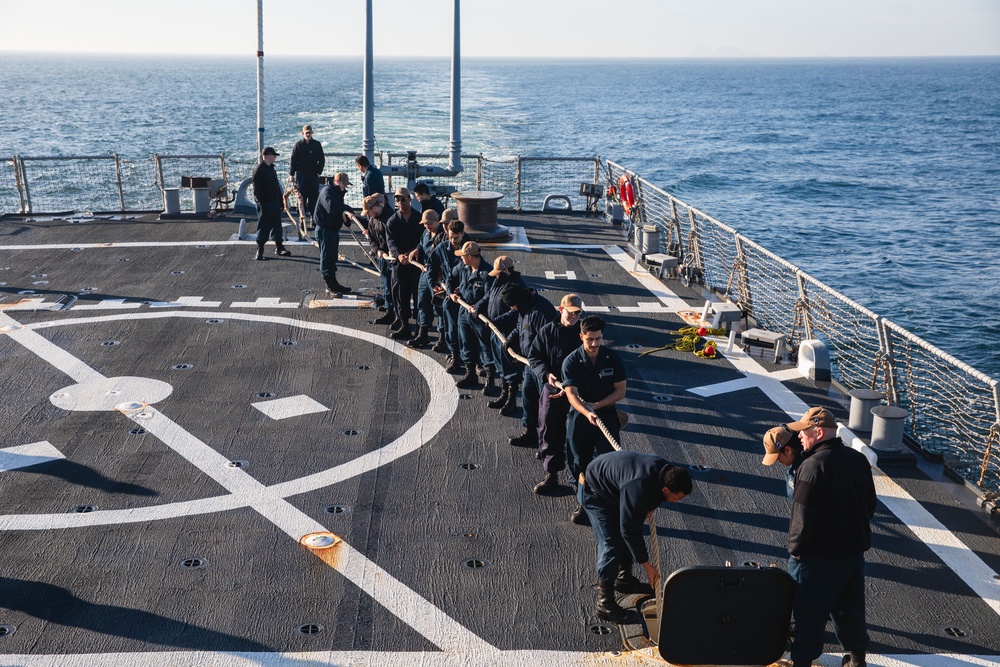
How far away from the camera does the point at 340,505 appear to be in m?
8.86

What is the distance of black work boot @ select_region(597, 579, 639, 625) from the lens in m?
7.12

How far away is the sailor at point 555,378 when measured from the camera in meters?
9.04

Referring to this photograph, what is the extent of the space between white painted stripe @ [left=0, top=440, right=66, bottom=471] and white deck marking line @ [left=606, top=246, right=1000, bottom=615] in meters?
7.46

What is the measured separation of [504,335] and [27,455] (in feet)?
17.1

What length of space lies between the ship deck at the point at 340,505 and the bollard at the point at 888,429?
27 cm

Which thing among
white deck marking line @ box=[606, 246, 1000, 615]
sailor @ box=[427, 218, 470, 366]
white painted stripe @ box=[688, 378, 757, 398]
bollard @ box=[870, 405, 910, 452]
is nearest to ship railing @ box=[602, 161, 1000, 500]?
bollard @ box=[870, 405, 910, 452]

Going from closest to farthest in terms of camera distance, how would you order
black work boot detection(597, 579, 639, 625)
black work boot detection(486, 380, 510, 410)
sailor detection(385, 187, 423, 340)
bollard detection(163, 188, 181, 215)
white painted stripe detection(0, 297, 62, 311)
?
black work boot detection(597, 579, 639, 625)
black work boot detection(486, 380, 510, 410)
sailor detection(385, 187, 423, 340)
white painted stripe detection(0, 297, 62, 311)
bollard detection(163, 188, 181, 215)

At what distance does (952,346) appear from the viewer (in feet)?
86.6

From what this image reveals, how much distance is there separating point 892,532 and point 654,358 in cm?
513

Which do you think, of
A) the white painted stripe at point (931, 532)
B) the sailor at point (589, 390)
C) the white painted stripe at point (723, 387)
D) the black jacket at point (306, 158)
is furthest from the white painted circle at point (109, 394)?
the black jacket at point (306, 158)

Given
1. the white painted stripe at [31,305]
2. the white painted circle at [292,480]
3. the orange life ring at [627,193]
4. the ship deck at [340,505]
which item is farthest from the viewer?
the orange life ring at [627,193]

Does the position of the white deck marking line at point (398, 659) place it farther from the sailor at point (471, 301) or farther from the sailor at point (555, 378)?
the sailor at point (471, 301)

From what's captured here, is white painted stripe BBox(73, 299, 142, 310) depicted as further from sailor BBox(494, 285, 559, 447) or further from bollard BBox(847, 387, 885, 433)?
bollard BBox(847, 387, 885, 433)

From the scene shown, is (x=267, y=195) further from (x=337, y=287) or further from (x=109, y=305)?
(x=109, y=305)
